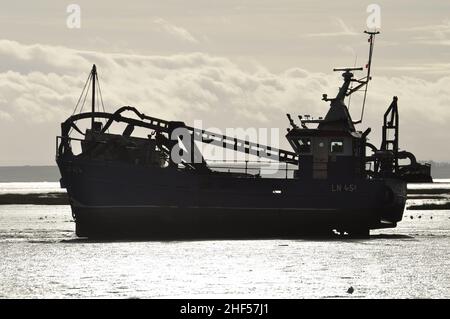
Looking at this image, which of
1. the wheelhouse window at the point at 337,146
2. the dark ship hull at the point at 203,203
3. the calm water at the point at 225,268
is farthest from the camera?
the wheelhouse window at the point at 337,146

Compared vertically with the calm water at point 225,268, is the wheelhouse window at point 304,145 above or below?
above

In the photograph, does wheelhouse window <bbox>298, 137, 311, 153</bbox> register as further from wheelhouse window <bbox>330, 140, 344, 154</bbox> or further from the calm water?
the calm water

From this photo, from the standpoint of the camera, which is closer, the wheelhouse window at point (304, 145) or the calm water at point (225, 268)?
the calm water at point (225, 268)

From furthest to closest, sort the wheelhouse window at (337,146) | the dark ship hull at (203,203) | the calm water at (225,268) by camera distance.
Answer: the wheelhouse window at (337,146) < the dark ship hull at (203,203) < the calm water at (225,268)

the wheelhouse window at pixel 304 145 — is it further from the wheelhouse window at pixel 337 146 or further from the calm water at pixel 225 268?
the calm water at pixel 225 268

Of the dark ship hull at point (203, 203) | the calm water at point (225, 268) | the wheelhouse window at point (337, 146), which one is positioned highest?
the wheelhouse window at point (337, 146)

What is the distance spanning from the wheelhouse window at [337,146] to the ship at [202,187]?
52mm

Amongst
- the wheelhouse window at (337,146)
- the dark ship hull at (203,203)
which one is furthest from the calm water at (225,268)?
the wheelhouse window at (337,146)

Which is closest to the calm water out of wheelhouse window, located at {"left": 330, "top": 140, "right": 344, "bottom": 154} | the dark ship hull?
the dark ship hull

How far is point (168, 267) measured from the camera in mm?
39938

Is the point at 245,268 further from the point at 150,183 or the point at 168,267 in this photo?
the point at 150,183

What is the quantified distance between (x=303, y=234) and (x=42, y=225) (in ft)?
86.8

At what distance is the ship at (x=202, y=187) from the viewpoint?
5016 centimetres

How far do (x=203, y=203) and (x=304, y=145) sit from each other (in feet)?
21.1
